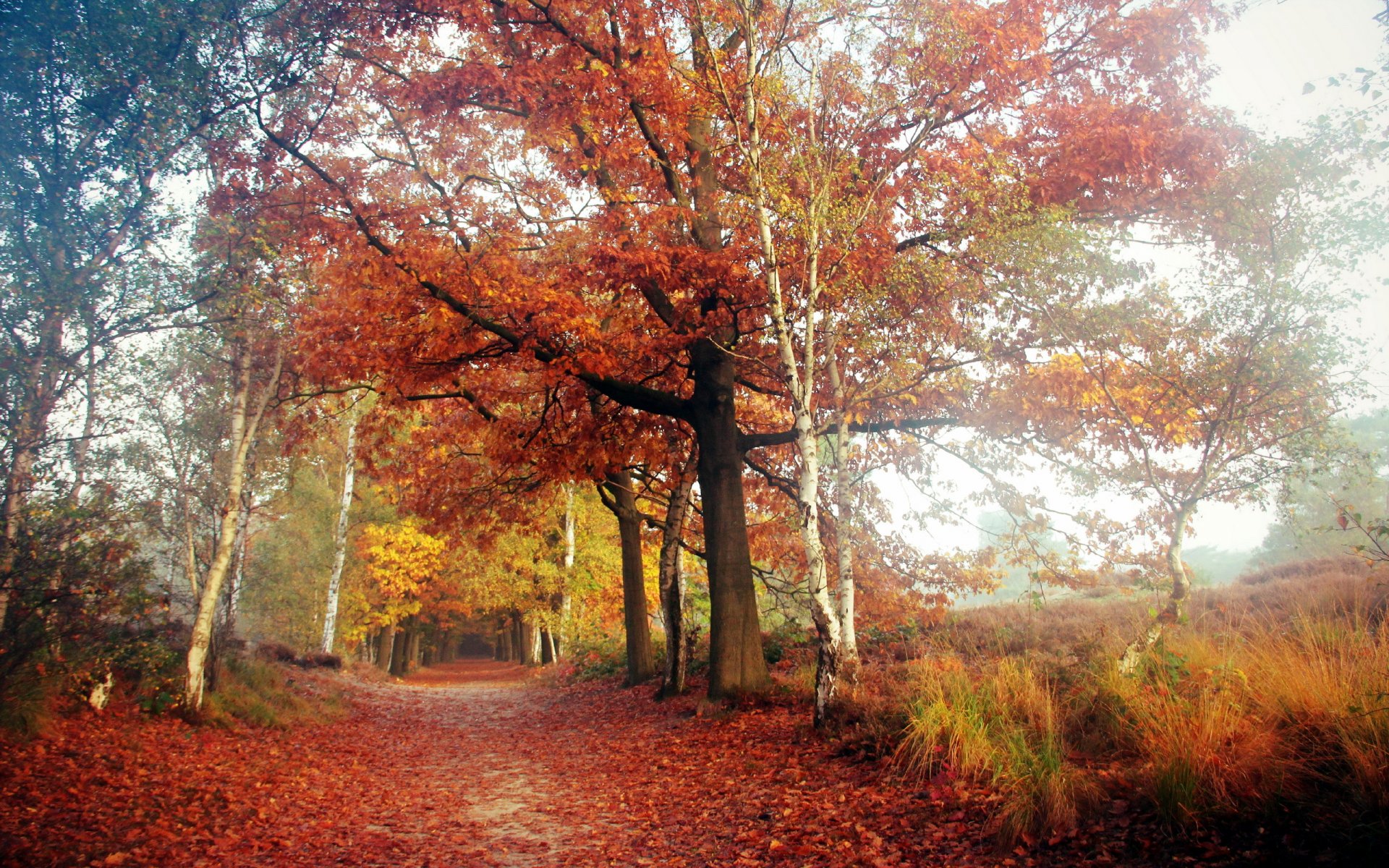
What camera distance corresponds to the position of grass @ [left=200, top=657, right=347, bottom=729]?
10977mm

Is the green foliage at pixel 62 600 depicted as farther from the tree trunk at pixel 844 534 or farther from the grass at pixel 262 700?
the tree trunk at pixel 844 534

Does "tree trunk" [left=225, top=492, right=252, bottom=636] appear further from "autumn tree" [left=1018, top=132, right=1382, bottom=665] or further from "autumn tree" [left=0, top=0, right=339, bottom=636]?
"autumn tree" [left=1018, top=132, right=1382, bottom=665]

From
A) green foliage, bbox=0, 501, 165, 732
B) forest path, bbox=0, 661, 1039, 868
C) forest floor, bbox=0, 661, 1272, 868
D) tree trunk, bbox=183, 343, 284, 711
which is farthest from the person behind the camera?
tree trunk, bbox=183, 343, 284, 711

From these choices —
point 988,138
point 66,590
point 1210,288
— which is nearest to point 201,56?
point 66,590

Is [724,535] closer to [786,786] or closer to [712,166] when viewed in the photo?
[786,786]

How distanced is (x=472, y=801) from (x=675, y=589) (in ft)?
19.8

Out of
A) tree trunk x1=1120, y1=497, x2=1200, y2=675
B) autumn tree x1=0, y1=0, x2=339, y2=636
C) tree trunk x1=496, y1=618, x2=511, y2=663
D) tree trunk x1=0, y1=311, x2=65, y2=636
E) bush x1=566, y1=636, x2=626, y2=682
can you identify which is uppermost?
autumn tree x1=0, y1=0, x2=339, y2=636

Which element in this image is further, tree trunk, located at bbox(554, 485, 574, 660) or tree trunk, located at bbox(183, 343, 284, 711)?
tree trunk, located at bbox(554, 485, 574, 660)

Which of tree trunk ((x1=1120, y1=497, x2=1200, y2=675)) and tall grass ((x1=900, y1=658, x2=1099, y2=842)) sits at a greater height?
tree trunk ((x1=1120, y1=497, x2=1200, y2=675))

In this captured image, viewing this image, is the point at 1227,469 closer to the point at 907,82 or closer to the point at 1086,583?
the point at 1086,583

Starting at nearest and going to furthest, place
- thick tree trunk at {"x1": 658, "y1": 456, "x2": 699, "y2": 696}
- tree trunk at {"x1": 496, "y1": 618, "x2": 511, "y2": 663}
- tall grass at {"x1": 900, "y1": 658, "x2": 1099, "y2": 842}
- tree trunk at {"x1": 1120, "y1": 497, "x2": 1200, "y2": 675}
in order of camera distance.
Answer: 1. tall grass at {"x1": 900, "y1": 658, "x2": 1099, "y2": 842}
2. tree trunk at {"x1": 1120, "y1": 497, "x2": 1200, "y2": 675}
3. thick tree trunk at {"x1": 658, "y1": 456, "x2": 699, "y2": 696}
4. tree trunk at {"x1": 496, "y1": 618, "x2": 511, "y2": 663}

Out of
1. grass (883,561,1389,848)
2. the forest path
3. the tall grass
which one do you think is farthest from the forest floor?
grass (883,561,1389,848)

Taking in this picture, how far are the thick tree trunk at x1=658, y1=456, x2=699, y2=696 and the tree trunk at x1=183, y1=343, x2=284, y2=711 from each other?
23.3 feet

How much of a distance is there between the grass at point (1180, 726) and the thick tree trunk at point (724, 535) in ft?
9.56
